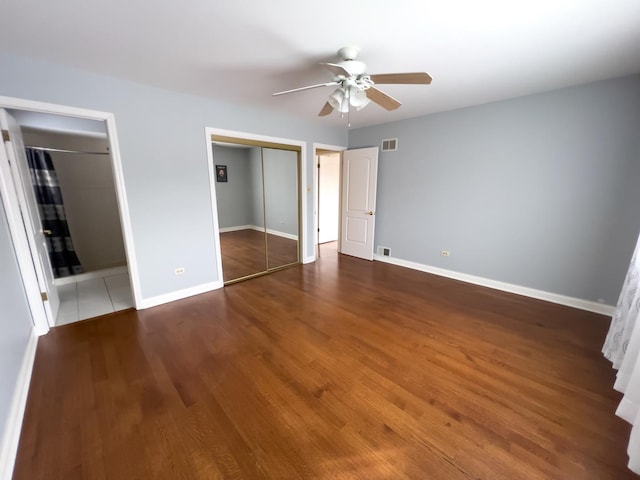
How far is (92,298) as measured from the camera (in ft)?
10.8

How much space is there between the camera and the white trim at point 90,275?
374 centimetres

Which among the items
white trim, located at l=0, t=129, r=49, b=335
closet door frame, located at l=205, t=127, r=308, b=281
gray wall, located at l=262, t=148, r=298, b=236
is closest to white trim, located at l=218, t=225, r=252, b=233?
gray wall, located at l=262, t=148, r=298, b=236

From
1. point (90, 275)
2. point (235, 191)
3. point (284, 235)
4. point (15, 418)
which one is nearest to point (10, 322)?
point (15, 418)

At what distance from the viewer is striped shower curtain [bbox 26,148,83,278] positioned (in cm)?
342

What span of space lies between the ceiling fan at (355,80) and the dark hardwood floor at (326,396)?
216cm

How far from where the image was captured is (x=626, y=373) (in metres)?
1.63

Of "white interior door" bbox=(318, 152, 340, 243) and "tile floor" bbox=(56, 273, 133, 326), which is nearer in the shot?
"tile floor" bbox=(56, 273, 133, 326)

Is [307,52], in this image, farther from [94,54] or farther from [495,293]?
[495,293]

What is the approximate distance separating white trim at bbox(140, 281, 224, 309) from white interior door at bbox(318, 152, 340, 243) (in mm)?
3192

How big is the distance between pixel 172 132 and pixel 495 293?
4562mm

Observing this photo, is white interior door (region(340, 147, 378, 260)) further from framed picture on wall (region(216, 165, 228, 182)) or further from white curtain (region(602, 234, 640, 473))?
white curtain (region(602, 234, 640, 473))

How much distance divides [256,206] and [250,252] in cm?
91

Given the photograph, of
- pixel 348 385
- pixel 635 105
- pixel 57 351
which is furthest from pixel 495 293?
pixel 57 351

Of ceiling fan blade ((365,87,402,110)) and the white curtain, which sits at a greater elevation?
ceiling fan blade ((365,87,402,110))
